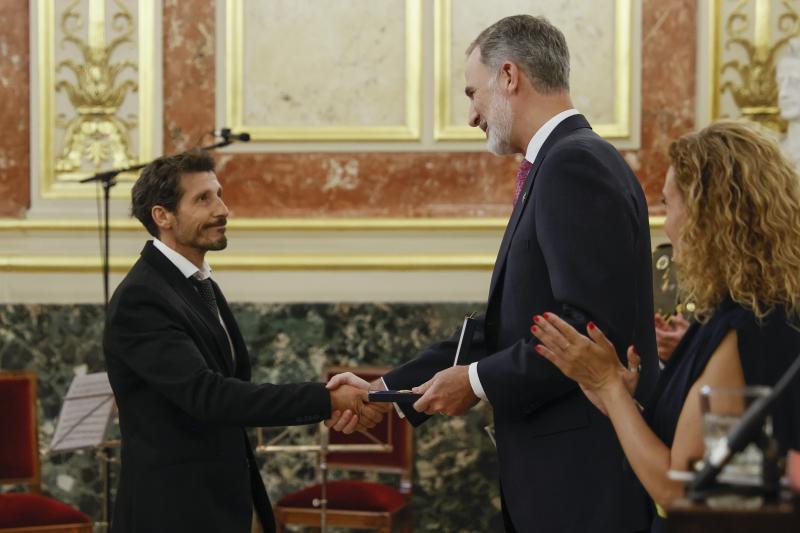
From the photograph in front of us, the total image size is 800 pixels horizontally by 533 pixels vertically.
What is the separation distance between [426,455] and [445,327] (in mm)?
653

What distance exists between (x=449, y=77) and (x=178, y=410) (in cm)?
299

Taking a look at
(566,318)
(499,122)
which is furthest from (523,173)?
(566,318)

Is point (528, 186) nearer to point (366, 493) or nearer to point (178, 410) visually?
point (178, 410)

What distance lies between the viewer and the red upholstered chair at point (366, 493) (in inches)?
205

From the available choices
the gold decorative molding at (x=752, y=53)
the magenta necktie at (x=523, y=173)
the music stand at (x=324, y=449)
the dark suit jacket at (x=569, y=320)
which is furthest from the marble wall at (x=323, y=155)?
the dark suit jacket at (x=569, y=320)

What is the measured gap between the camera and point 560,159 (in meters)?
3.05

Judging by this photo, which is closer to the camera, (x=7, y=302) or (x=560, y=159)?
(x=560, y=159)

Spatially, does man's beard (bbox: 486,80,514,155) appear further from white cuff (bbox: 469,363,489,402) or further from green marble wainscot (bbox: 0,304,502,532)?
green marble wainscot (bbox: 0,304,502,532)

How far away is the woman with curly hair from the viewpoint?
2.34m

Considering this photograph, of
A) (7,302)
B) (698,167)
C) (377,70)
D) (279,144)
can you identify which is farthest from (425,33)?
(698,167)

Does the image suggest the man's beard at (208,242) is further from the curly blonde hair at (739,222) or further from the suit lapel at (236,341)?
the curly blonde hair at (739,222)

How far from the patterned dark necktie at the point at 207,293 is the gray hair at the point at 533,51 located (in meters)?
1.25

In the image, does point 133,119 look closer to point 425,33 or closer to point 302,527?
point 425,33

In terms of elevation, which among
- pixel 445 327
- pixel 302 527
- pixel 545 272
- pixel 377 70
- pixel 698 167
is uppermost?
pixel 377 70
